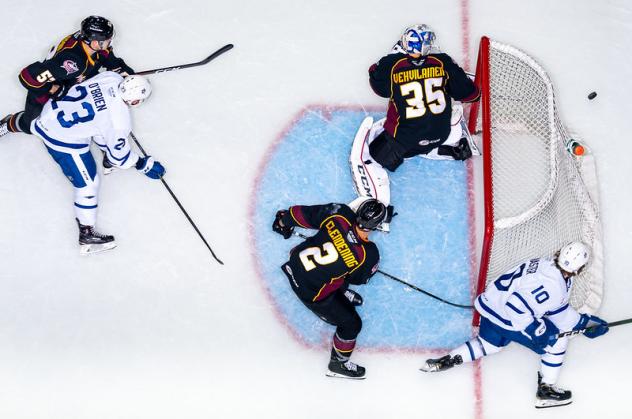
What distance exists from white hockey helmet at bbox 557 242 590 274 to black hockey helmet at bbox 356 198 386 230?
2.93ft

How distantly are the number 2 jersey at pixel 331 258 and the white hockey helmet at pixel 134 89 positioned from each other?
1050 mm

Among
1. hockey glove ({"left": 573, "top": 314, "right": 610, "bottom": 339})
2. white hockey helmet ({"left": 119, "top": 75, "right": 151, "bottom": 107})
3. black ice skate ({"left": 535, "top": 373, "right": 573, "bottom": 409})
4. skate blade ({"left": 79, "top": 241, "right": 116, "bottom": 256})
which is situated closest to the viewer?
white hockey helmet ({"left": 119, "top": 75, "right": 151, "bottom": 107})

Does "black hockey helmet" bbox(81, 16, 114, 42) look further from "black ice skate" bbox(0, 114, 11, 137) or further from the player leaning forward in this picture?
the player leaning forward

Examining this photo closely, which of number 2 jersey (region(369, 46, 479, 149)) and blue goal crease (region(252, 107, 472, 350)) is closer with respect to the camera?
number 2 jersey (region(369, 46, 479, 149))

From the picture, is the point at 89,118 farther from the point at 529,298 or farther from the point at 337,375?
the point at 529,298

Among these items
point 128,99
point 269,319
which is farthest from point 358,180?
point 128,99

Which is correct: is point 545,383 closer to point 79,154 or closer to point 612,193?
point 612,193

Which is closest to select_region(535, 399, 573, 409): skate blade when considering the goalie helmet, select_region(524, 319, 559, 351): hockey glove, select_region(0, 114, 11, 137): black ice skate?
select_region(524, 319, 559, 351): hockey glove

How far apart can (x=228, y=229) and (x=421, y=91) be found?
131 centimetres

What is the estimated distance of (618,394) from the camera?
4.94 meters

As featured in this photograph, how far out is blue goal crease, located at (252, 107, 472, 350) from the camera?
502cm

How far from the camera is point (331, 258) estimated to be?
4438mm

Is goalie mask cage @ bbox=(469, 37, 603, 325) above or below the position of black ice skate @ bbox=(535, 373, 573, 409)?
above

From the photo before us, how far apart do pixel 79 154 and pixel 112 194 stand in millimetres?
432
